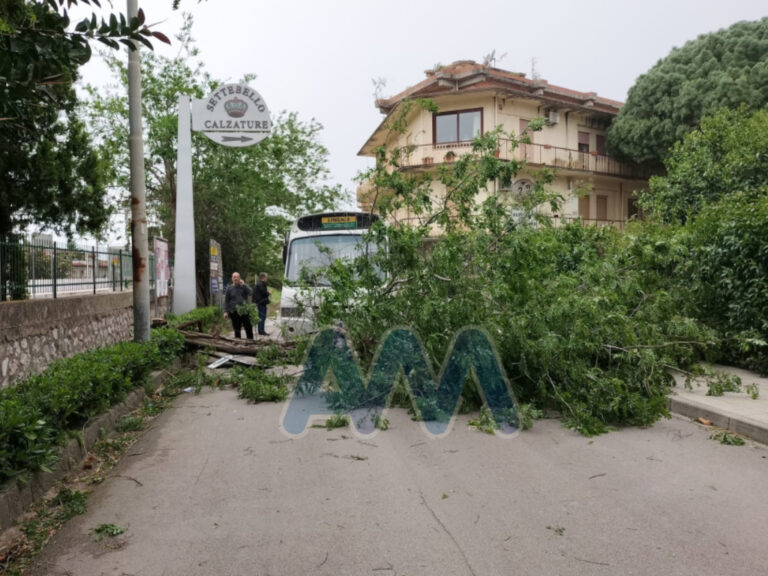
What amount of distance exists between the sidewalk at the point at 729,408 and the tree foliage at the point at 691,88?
22746 millimetres

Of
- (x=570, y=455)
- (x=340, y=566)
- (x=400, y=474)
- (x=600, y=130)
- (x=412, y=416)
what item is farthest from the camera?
(x=600, y=130)

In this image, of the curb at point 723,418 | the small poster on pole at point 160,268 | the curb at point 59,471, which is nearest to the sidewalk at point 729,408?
the curb at point 723,418

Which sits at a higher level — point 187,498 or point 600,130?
point 600,130

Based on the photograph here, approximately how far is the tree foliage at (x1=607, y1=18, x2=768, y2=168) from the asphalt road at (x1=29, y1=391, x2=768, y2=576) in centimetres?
2585

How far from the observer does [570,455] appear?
5926mm

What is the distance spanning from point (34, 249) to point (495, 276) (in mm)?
6595

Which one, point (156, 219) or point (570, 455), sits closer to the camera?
point (570, 455)

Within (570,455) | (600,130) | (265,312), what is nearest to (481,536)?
(570,455)

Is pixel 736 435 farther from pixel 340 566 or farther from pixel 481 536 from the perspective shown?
pixel 340 566

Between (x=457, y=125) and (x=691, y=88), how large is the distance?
10321mm

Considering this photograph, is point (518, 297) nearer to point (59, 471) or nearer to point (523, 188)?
point (523, 188)

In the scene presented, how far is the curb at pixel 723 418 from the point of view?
6480 mm

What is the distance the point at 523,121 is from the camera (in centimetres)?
3116

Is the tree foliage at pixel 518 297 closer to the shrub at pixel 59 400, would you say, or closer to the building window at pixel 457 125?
the shrub at pixel 59 400
